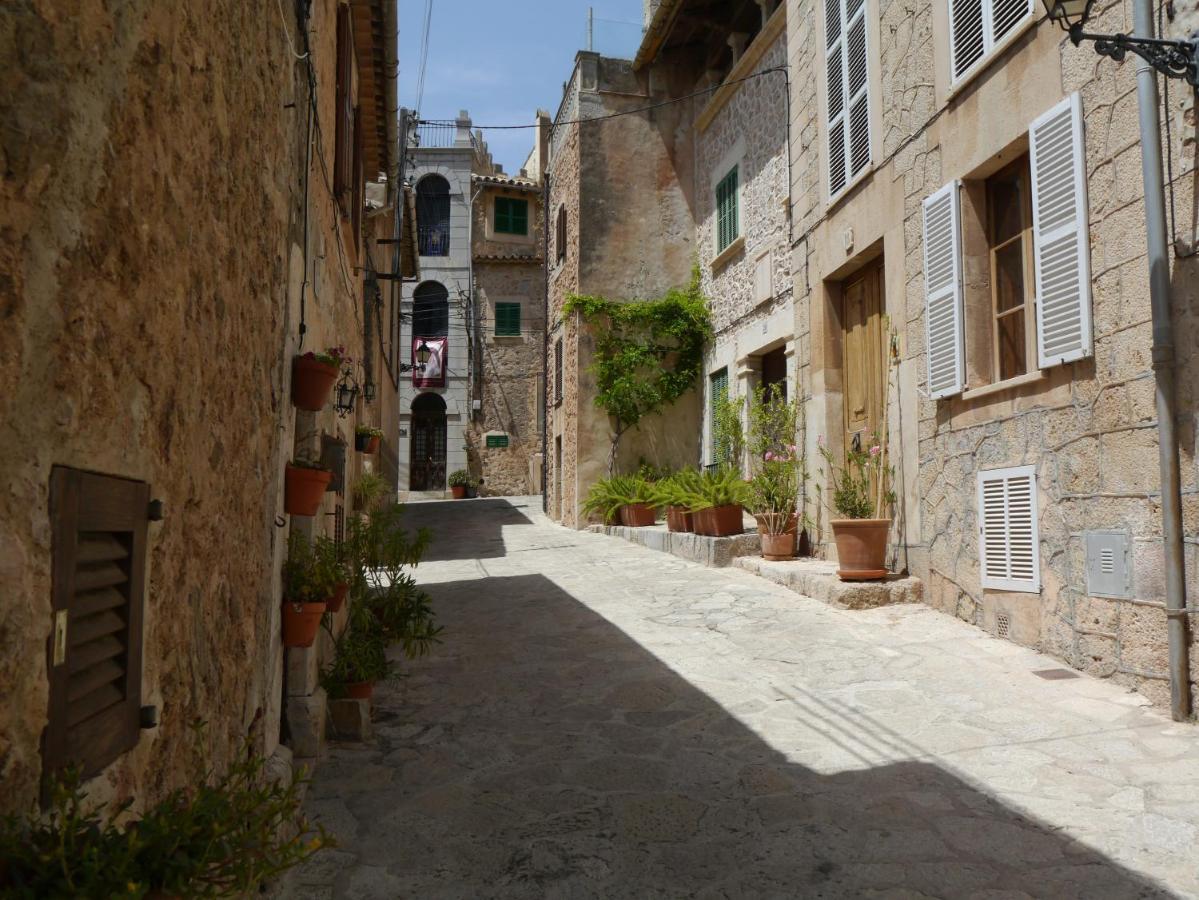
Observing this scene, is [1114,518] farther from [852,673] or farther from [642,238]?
[642,238]

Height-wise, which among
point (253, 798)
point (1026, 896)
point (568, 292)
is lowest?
point (1026, 896)

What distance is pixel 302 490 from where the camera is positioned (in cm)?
377

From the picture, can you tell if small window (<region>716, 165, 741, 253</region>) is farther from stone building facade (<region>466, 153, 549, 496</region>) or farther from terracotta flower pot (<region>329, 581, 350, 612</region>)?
stone building facade (<region>466, 153, 549, 496</region>)

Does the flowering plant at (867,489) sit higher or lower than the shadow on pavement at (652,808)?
higher

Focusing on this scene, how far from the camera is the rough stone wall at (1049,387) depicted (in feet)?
15.2

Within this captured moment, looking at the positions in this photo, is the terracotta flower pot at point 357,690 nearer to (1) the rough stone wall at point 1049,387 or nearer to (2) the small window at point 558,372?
(1) the rough stone wall at point 1049,387

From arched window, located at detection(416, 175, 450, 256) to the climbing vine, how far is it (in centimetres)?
1390

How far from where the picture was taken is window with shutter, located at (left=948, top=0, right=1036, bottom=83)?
5.82 m

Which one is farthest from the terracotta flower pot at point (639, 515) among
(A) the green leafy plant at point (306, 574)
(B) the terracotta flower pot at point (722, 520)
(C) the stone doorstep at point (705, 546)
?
(A) the green leafy plant at point (306, 574)

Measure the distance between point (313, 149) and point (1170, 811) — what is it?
4.64 meters

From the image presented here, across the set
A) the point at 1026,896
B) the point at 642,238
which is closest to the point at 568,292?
the point at 642,238

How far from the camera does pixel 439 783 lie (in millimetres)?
3809

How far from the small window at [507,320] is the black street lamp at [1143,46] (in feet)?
75.8

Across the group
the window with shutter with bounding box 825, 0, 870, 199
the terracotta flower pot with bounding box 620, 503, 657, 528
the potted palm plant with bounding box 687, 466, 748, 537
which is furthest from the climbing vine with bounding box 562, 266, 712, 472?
the window with shutter with bounding box 825, 0, 870, 199
